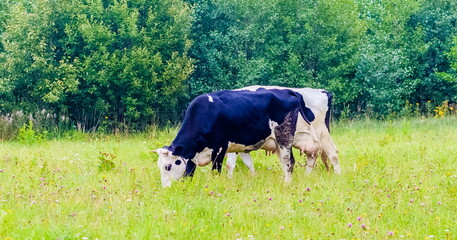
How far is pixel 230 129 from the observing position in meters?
9.95

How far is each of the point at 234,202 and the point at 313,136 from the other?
11.6ft

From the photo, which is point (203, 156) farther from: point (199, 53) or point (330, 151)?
point (199, 53)

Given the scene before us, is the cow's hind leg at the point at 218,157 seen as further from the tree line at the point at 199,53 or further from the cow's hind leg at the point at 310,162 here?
the tree line at the point at 199,53

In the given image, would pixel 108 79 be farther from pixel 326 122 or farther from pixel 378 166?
pixel 378 166

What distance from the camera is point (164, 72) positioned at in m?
22.7

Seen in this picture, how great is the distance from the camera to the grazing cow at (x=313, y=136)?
1070 cm

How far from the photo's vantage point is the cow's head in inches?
364

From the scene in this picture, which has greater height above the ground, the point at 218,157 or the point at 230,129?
the point at 230,129

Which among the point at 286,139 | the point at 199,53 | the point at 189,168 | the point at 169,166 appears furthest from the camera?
the point at 199,53


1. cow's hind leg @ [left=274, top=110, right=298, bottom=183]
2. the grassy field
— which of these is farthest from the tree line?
cow's hind leg @ [left=274, top=110, right=298, bottom=183]

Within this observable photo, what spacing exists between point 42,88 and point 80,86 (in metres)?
1.66

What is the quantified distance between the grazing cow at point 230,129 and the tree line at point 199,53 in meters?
11.9

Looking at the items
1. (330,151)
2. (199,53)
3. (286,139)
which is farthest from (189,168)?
(199,53)

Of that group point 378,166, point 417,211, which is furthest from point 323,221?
point 378,166
